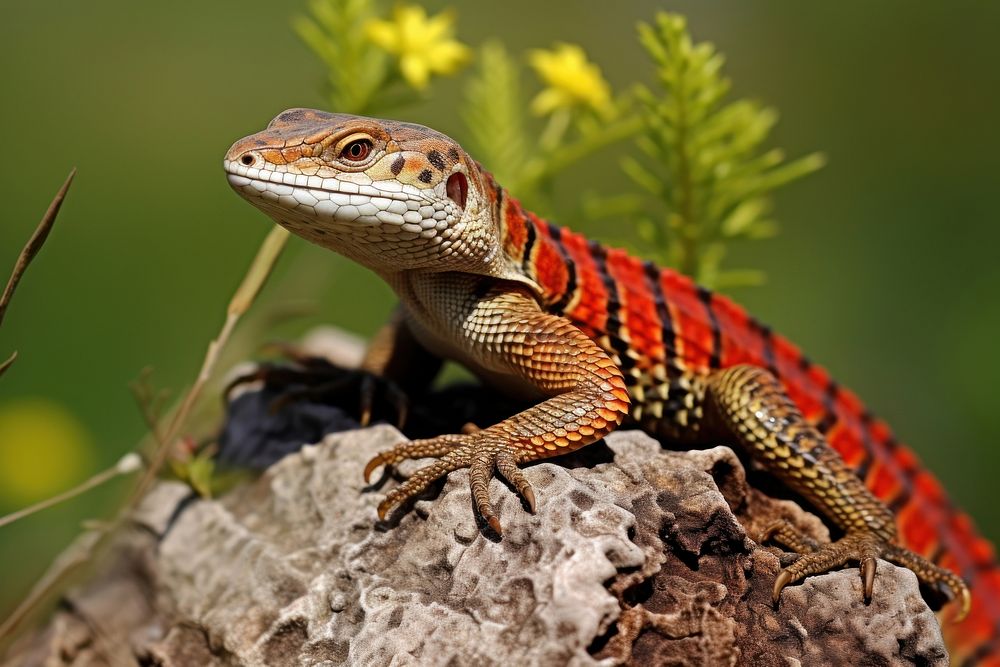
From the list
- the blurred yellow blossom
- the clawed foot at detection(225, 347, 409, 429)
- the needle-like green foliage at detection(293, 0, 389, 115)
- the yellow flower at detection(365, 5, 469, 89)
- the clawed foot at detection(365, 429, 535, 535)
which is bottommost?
the blurred yellow blossom

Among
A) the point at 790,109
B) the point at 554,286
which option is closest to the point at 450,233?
the point at 554,286

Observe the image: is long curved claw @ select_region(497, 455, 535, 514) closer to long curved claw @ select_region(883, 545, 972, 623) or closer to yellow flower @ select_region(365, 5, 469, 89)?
long curved claw @ select_region(883, 545, 972, 623)

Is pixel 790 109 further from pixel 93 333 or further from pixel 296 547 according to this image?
pixel 296 547

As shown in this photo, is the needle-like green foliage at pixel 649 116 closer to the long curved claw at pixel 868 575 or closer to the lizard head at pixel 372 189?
the lizard head at pixel 372 189

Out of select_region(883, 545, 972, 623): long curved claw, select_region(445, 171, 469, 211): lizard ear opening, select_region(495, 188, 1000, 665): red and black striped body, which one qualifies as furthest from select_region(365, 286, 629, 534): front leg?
select_region(883, 545, 972, 623): long curved claw

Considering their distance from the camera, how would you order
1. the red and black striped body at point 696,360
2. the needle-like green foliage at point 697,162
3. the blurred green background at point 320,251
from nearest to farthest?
the red and black striped body at point 696,360, the needle-like green foliage at point 697,162, the blurred green background at point 320,251

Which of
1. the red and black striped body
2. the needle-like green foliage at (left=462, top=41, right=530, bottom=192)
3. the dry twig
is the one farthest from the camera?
the needle-like green foliage at (left=462, top=41, right=530, bottom=192)

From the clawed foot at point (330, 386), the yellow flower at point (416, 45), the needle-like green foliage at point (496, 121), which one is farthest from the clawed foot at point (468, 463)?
the needle-like green foliage at point (496, 121)
